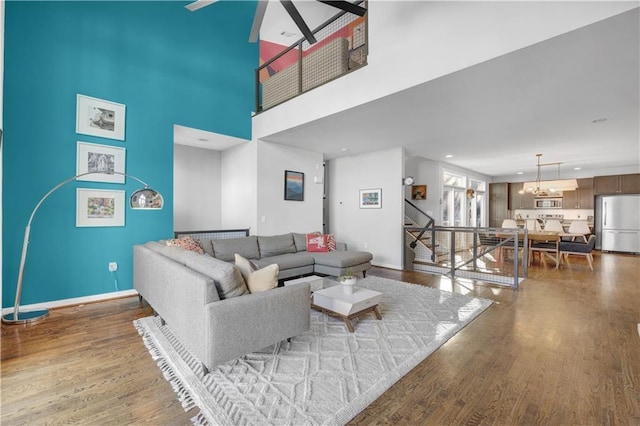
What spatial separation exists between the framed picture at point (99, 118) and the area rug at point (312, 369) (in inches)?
104

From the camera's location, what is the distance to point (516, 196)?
34.7 feet

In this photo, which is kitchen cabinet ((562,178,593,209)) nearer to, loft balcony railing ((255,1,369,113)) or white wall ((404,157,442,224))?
white wall ((404,157,442,224))

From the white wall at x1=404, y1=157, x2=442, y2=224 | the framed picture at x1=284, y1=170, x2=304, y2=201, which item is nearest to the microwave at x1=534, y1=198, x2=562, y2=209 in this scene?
the white wall at x1=404, y1=157, x2=442, y2=224

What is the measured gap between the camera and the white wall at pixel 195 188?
19.2 ft

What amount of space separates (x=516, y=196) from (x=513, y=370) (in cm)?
1032

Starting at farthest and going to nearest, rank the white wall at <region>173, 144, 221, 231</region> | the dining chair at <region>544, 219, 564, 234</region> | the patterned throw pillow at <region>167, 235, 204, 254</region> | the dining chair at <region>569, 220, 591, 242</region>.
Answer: the dining chair at <region>544, 219, 564, 234</region>
the dining chair at <region>569, 220, 591, 242</region>
the white wall at <region>173, 144, 221, 231</region>
the patterned throw pillow at <region>167, 235, 204, 254</region>

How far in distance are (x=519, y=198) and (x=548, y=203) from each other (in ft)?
2.82

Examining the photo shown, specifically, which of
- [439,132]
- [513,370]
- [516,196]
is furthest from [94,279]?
[516,196]

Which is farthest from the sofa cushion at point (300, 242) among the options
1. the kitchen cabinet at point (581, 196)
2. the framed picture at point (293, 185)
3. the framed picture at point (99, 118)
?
the kitchen cabinet at point (581, 196)

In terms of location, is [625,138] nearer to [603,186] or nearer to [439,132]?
[439,132]

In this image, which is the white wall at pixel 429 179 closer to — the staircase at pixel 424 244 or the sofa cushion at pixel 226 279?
the staircase at pixel 424 244

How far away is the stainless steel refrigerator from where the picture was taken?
26.6 ft

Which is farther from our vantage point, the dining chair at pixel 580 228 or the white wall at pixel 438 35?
the dining chair at pixel 580 228

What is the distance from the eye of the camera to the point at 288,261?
14.8 ft
